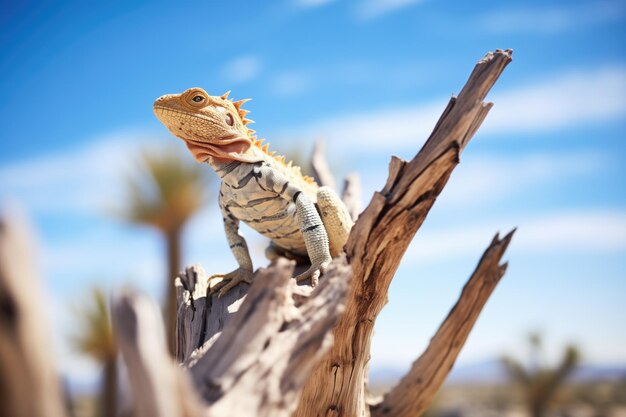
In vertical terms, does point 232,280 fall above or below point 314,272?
below

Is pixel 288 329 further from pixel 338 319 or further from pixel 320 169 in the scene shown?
pixel 320 169

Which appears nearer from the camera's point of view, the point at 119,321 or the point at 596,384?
the point at 119,321

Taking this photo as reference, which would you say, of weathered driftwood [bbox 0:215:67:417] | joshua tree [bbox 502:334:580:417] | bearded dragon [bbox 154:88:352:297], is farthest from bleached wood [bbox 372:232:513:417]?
joshua tree [bbox 502:334:580:417]

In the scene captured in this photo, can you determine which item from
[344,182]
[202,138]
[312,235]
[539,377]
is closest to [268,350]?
[312,235]

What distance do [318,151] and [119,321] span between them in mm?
4920

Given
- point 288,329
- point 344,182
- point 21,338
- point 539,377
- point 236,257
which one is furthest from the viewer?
point 539,377

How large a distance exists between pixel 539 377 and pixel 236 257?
542 inches

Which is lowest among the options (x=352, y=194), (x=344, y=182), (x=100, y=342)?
(x=100, y=342)

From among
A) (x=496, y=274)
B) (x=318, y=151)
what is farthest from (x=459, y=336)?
(x=318, y=151)

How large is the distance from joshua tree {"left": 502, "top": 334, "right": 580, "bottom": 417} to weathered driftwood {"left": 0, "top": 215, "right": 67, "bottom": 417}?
1569 cm

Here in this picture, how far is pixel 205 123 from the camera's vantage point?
3.46 meters

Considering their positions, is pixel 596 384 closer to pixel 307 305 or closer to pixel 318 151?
pixel 318 151

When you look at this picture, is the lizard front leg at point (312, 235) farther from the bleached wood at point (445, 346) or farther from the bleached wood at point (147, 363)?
the bleached wood at point (147, 363)

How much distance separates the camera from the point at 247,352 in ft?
7.09
